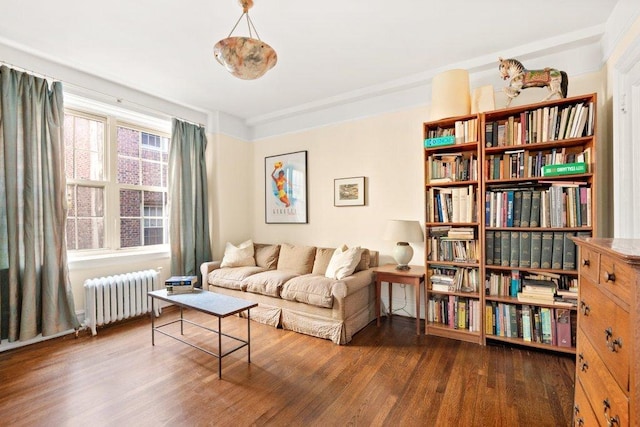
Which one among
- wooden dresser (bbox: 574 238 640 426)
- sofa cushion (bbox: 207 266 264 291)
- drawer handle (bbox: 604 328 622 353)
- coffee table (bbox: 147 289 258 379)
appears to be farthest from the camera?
sofa cushion (bbox: 207 266 264 291)

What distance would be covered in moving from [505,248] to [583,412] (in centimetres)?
151

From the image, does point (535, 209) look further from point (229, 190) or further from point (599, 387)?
point (229, 190)

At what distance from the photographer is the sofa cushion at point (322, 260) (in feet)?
12.0

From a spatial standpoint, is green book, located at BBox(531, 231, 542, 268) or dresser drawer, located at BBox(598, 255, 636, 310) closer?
dresser drawer, located at BBox(598, 255, 636, 310)

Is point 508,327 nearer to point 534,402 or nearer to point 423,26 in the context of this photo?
point 534,402

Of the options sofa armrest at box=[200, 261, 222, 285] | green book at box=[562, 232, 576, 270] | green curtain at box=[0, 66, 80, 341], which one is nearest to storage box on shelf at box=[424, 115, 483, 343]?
green book at box=[562, 232, 576, 270]

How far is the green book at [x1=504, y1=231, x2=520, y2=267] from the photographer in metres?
2.60

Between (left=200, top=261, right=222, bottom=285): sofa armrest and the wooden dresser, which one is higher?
the wooden dresser

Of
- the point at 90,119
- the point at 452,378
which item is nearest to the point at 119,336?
the point at 90,119

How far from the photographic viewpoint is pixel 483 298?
8.89ft

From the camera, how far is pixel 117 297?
10.6 ft

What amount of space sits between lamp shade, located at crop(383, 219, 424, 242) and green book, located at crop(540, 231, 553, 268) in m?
1.06

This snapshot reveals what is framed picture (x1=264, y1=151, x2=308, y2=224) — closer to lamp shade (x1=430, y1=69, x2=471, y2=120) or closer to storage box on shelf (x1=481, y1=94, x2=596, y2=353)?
lamp shade (x1=430, y1=69, x2=471, y2=120)

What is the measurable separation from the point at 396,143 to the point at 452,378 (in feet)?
8.11
